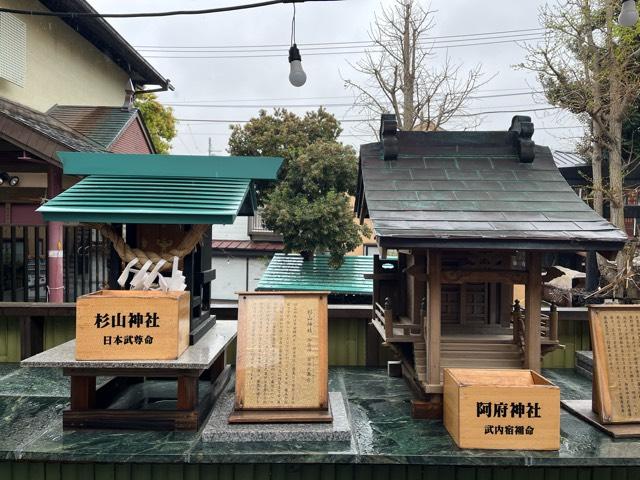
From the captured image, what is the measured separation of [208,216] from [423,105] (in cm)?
1290

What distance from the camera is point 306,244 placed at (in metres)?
12.6

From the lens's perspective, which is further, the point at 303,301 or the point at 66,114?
the point at 66,114

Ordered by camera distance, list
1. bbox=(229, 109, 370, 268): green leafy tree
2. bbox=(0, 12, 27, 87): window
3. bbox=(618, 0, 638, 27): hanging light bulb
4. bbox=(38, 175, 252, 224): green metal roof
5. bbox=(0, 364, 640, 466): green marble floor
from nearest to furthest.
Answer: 1. bbox=(0, 364, 640, 466): green marble floor
2. bbox=(38, 175, 252, 224): green metal roof
3. bbox=(618, 0, 638, 27): hanging light bulb
4. bbox=(0, 12, 27, 87): window
5. bbox=(229, 109, 370, 268): green leafy tree

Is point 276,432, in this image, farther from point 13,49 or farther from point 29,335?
point 13,49

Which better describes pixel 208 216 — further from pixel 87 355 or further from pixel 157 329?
pixel 87 355

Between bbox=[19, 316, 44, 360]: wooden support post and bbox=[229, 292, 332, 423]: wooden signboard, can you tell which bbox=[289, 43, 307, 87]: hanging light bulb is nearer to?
bbox=[229, 292, 332, 423]: wooden signboard

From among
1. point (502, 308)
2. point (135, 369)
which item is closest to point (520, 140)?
point (502, 308)

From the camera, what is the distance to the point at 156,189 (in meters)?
4.39

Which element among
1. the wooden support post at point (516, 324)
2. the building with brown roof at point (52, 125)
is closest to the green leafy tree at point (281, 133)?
the building with brown roof at point (52, 125)

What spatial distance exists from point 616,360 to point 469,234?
1.83m

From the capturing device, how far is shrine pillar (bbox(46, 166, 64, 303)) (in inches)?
333

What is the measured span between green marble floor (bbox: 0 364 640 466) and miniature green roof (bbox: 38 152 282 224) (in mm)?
1905

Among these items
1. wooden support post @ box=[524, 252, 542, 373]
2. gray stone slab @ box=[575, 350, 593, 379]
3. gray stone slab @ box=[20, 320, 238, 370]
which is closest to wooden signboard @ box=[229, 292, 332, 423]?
gray stone slab @ box=[20, 320, 238, 370]

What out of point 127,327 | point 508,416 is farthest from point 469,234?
point 127,327
